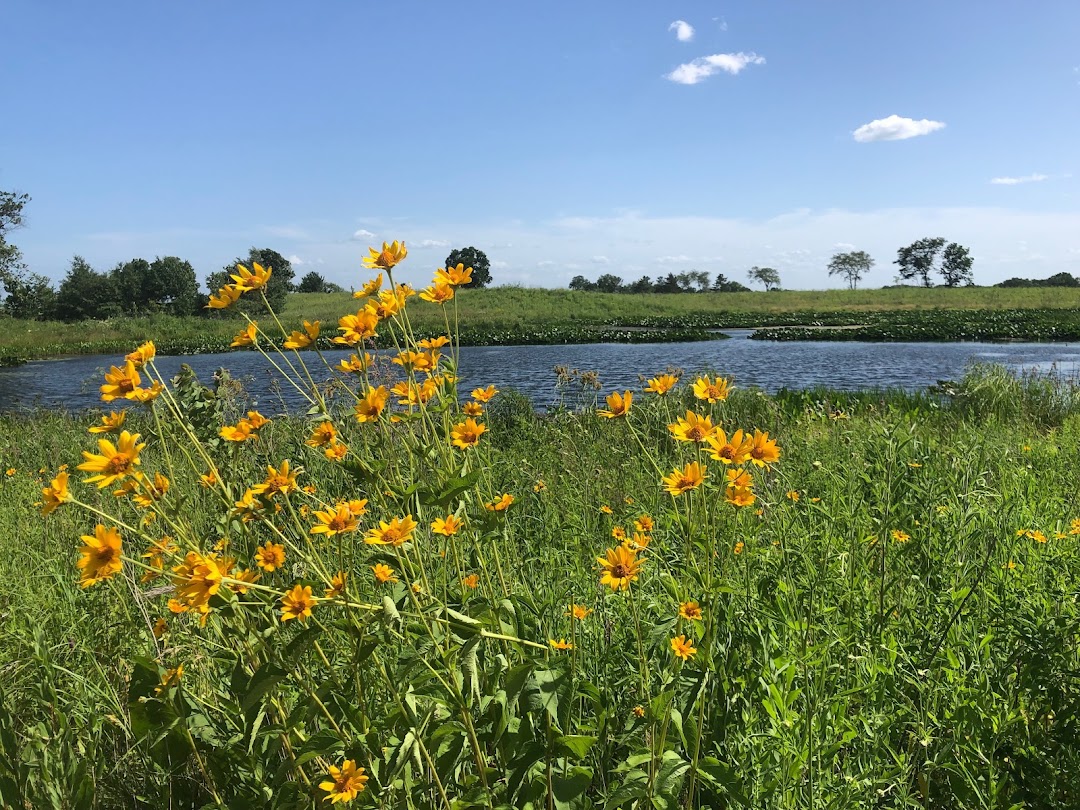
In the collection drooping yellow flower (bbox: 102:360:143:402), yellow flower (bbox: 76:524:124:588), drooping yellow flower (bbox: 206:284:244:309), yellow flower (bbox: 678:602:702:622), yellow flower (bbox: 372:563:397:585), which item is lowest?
yellow flower (bbox: 678:602:702:622)

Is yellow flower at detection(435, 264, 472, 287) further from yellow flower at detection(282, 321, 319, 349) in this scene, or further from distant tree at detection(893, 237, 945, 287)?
distant tree at detection(893, 237, 945, 287)

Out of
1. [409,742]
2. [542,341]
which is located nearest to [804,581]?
[409,742]

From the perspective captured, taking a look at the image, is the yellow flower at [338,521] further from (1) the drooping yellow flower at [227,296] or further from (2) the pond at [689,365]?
(2) the pond at [689,365]

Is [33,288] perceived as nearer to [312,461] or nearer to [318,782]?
[312,461]

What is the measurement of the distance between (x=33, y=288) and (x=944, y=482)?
4480 cm

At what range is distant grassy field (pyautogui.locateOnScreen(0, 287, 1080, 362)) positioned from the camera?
88.0 ft

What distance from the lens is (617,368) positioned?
14.9 metres

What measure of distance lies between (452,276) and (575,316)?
34282mm

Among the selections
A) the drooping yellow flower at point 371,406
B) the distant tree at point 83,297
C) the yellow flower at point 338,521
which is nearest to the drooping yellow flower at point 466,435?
the drooping yellow flower at point 371,406

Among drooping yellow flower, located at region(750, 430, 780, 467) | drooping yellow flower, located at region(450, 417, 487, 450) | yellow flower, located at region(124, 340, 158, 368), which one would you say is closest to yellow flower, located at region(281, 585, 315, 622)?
drooping yellow flower, located at region(450, 417, 487, 450)

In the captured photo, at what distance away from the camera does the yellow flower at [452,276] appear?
4.85ft

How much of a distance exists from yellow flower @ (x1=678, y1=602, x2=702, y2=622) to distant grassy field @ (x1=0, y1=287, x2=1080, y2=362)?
79.3 feet

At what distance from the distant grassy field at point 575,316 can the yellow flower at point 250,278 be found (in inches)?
936

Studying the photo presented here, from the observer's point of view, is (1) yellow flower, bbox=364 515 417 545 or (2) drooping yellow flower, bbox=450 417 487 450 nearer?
(1) yellow flower, bbox=364 515 417 545
